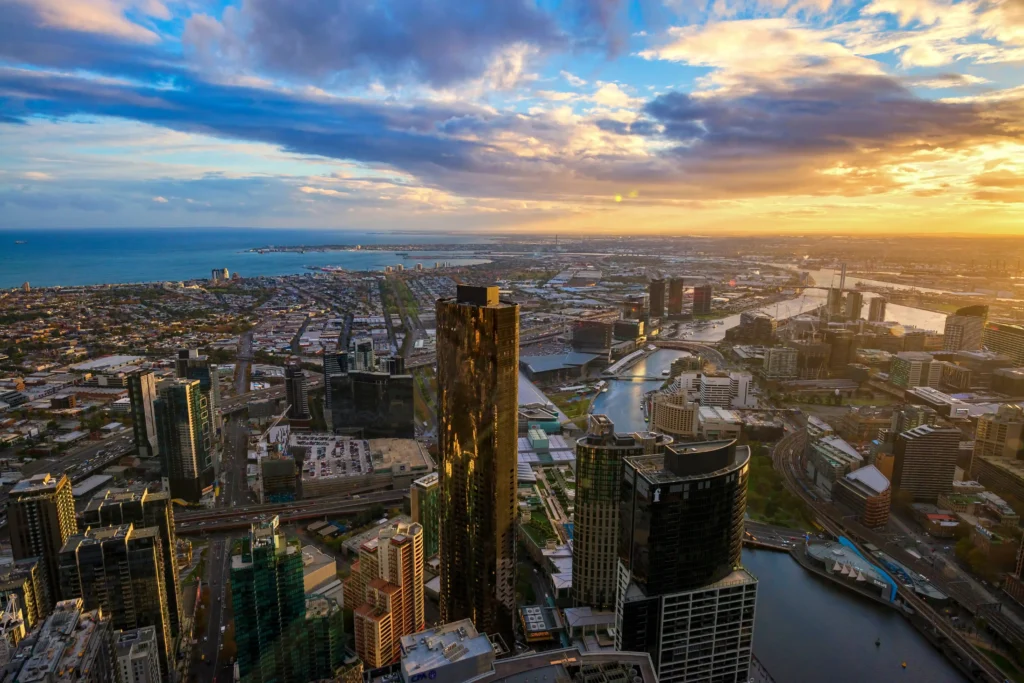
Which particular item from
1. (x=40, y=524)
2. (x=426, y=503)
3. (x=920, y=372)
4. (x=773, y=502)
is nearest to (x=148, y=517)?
(x=40, y=524)

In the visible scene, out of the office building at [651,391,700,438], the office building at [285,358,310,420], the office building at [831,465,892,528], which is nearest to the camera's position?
the office building at [831,465,892,528]

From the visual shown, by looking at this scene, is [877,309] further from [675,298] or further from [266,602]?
[266,602]

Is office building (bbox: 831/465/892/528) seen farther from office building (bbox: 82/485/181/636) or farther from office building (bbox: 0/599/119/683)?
office building (bbox: 0/599/119/683)

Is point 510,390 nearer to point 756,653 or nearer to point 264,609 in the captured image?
point 264,609

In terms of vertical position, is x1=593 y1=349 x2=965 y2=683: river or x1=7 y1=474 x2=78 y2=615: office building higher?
x1=7 y1=474 x2=78 y2=615: office building

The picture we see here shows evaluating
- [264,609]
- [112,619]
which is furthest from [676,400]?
[112,619]

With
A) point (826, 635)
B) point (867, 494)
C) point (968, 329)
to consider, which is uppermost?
point (968, 329)

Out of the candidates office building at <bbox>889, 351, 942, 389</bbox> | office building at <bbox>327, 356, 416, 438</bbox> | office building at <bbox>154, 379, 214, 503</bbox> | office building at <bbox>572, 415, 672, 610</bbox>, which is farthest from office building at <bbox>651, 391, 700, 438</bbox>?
office building at <bbox>154, 379, 214, 503</bbox>

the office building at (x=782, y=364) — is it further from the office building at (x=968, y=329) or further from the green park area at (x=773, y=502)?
the green park area at (x=773, y=502)
